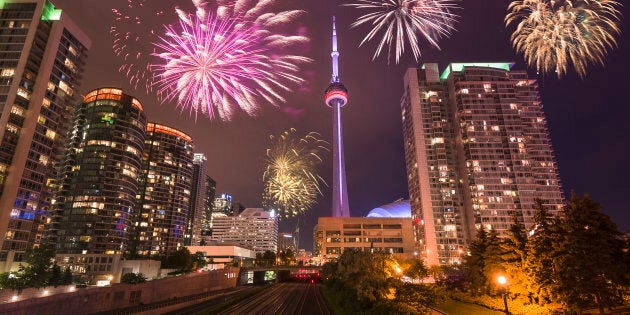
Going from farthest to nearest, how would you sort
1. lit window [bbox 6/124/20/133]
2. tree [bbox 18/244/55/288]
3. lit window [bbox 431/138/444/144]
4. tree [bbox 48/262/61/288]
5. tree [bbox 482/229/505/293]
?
lit window [bbox 431/138/444/144], lit window [bbox 6/124/20/133], tree [bbox 48/262/61/288], tree [bbox 18/244/55/288], tree [bbox 482/229/505/293]

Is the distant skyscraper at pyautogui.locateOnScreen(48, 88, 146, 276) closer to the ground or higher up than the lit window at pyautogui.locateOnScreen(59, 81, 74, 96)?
closer to the ground

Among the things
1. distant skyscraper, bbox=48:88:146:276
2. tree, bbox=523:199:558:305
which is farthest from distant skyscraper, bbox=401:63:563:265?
distant skyscraper, bbox=48:88:146:276

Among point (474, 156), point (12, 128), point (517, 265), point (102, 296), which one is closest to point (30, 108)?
point (12, 128)

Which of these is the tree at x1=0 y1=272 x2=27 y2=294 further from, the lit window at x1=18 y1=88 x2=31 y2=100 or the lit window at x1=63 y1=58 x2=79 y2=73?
the lit window at x1=63 y1=58 x2=79 y2=73

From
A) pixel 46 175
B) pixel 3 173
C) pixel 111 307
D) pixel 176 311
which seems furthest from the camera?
pixel 46 175

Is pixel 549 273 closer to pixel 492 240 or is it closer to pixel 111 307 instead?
pixel 492 240

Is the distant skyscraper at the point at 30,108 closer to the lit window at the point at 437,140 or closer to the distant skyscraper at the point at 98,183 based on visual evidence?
the distant skyscraper at the point at 98,183

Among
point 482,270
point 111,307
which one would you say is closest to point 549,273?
point 482,270
